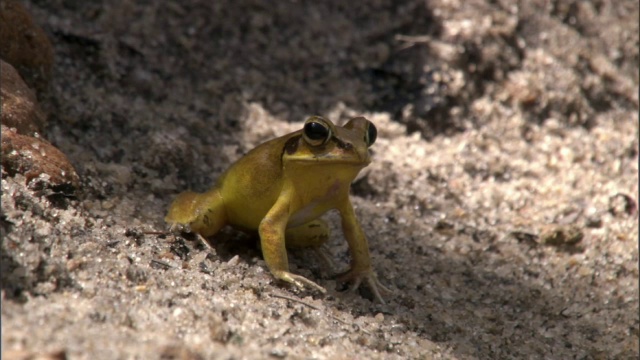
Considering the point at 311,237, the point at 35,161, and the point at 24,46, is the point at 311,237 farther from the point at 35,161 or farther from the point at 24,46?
the point at 24,46

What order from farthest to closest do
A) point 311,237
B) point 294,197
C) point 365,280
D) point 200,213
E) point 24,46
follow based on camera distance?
point 24,46 → point 311,237 → point 365,280 → point 200,213 → point 294,197

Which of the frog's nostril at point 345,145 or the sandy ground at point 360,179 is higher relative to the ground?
the frog's nostril at point 345,145

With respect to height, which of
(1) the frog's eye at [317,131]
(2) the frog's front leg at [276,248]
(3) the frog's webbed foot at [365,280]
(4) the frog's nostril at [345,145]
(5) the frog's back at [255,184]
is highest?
(1) the frog's eye at [317,131]

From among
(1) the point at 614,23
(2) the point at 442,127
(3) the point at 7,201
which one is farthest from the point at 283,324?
(1) the point at 614,23

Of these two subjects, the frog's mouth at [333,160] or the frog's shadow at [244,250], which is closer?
the frog's mouth at [333,160]

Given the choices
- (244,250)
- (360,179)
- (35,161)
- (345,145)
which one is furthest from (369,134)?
(35,161)

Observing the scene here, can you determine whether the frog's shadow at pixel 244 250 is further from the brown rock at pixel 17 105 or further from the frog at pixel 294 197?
the brown rock at pixel 17 105

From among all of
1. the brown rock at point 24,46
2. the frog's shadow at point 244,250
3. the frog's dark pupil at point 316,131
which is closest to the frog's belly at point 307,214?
the frog's shadow at point 244,250
